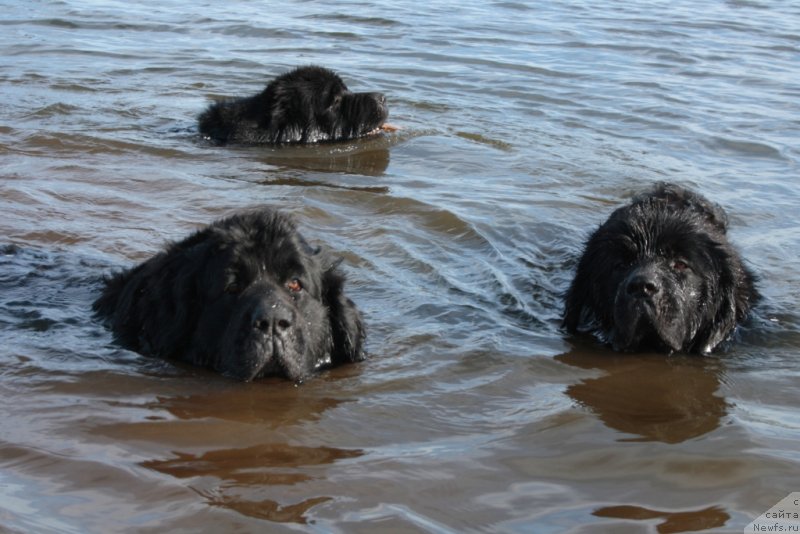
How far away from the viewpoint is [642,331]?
250 inches

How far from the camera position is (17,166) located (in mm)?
9695

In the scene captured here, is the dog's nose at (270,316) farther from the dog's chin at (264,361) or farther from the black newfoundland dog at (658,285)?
the black newfoundland dog at (658,285)

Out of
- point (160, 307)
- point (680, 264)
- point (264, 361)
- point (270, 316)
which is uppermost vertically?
point (680, 264)

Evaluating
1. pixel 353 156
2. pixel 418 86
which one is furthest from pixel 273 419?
pixel 418 86

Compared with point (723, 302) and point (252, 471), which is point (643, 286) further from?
point (252, 471)

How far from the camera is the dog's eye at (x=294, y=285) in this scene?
5785mm

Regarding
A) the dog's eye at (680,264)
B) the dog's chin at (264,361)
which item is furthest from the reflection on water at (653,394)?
the dog's chin at (264,361)

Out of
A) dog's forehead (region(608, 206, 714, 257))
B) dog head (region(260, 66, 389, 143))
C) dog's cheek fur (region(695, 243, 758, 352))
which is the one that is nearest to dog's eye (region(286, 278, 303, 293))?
dog's forehead (region(608, 206, 714, 257))

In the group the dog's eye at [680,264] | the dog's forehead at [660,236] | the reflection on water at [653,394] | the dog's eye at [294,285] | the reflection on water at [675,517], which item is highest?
the dog's forehead at [660,236]

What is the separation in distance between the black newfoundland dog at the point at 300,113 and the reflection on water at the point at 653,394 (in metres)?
5.81

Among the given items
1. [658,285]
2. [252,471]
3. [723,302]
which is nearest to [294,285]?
[252,471]

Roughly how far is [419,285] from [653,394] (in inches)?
80.7

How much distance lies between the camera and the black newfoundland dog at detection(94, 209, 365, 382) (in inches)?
219

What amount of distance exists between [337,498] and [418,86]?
10108mm
